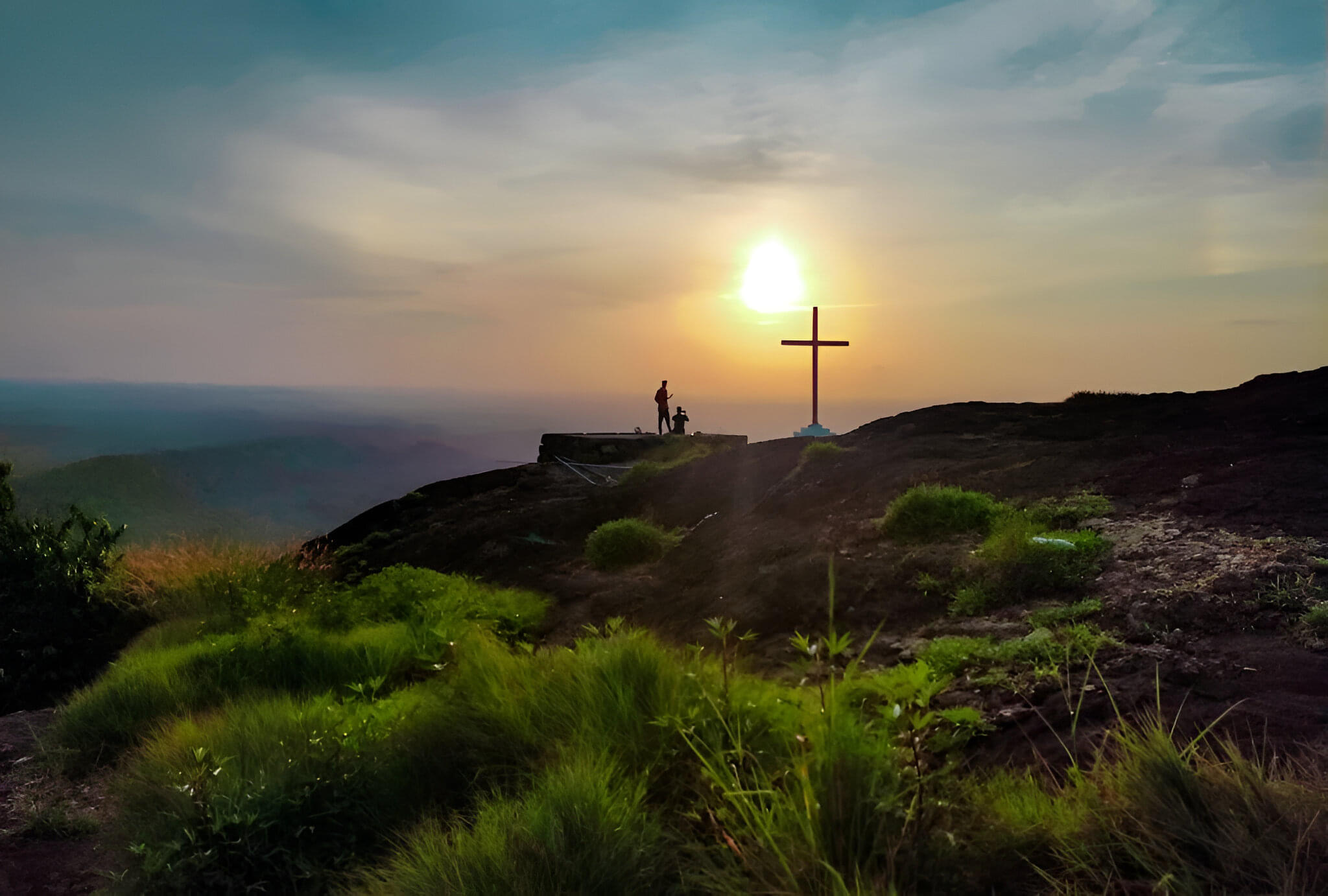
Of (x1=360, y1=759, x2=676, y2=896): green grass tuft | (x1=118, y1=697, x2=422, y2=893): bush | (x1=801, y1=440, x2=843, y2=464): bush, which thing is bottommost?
(x1=118, y1=697, x2=422, y2=893): bush

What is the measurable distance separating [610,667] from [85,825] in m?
2.89

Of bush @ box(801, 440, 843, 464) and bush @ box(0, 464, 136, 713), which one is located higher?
bush @ box(801, 440, 843, 464)

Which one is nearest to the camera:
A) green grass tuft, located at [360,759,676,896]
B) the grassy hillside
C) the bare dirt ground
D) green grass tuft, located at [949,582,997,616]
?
the grassy hillside

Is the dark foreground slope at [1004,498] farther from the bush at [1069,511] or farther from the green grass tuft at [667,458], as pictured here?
the green grass tuft at [667,458]

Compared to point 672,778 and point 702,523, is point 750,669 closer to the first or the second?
point 672,778

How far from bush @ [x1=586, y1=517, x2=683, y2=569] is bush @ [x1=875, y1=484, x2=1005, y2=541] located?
2.82 metres

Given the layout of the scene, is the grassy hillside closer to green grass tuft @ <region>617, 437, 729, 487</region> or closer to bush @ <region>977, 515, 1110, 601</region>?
bush @ <region>977, 515, 1110, 601</region>

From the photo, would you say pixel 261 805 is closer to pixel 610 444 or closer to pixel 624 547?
pixel 624 547

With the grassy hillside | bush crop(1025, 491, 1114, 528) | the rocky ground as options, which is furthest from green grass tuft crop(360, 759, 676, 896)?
bush crop(1025, 491, 1114, 528)

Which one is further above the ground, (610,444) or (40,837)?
(610,444)

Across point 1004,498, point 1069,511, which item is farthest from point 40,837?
point 1004,498

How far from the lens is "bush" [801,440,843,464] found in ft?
35.5

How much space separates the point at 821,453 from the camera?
1103 cm

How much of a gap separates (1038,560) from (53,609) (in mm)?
8738
